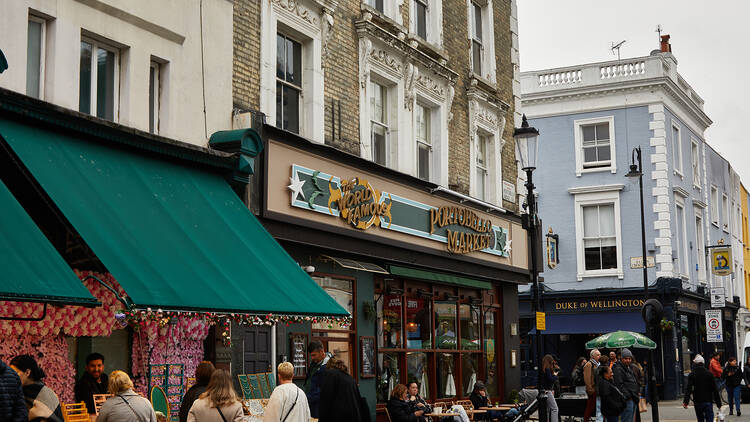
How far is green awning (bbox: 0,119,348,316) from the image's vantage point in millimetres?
10453

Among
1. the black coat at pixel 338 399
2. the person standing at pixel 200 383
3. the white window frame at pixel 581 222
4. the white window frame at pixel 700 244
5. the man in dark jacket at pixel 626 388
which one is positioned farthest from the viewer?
the white window frame at pixel 700 244

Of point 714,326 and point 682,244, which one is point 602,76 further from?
point 714,326

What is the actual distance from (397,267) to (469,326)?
4.36 metres

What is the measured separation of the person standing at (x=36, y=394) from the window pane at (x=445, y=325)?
12645 mm

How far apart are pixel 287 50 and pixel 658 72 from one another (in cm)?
2502

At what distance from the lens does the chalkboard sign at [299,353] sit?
15.7 meters

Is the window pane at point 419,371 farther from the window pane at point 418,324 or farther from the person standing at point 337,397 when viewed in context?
the person standing at point 337,397

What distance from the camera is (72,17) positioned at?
12.1 m

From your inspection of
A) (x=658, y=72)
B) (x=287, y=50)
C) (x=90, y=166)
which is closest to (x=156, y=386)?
(x=90, y=166)

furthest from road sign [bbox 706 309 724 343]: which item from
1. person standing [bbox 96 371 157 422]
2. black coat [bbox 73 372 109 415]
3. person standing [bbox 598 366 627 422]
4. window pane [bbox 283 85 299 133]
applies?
person standing [bbox 96 371 157 422]

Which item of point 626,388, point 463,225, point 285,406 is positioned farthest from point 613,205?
point 285,406

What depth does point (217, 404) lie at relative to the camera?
9.10m

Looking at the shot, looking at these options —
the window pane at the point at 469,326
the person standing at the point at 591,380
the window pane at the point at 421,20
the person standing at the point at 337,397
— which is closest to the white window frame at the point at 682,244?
the window pane at the point at 469,326

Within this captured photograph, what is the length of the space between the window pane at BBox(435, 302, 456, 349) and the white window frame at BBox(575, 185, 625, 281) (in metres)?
17.4
